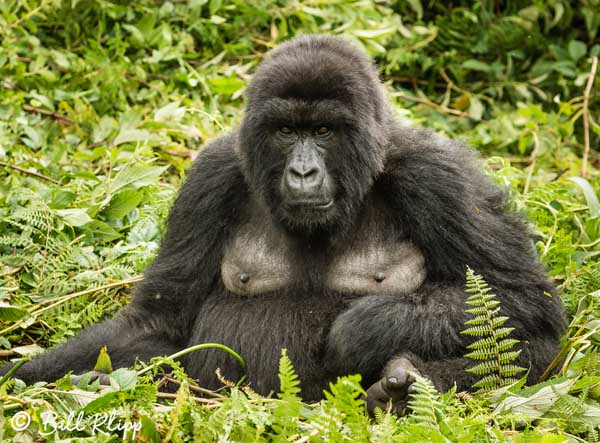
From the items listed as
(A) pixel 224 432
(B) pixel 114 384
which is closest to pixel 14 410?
(B) pixel 114 384

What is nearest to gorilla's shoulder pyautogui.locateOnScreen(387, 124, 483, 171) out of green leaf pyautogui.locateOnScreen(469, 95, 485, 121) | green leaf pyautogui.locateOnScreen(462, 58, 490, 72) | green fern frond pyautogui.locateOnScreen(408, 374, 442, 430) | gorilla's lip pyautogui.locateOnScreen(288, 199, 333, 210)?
gorilla's lip pyautogui.locateOnScreen(288, 199, 333, 210)

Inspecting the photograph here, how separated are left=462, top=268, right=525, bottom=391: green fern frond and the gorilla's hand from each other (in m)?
0.30

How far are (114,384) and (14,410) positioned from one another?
1.30 feet

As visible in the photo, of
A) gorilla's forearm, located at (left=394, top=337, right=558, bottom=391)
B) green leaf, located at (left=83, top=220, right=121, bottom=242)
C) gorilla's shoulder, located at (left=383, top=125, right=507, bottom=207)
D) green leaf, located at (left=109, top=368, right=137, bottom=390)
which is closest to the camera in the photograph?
green leaf, located at (left=109, top=368, right=137, bottom=390)

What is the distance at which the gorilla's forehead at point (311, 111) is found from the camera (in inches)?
187

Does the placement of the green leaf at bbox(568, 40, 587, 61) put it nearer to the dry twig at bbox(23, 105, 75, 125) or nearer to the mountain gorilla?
the mountain gorilla

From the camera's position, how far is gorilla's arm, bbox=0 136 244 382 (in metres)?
5.22

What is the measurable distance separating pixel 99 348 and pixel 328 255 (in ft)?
4.05

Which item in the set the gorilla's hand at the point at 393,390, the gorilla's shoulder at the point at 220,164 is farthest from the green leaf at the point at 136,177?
the gorilla's hand at the point at 393,390

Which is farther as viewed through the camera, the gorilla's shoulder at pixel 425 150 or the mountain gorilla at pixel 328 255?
the gorilla's shoulder at pixel 425 150

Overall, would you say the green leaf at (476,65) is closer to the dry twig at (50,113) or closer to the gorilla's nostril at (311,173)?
the dry twig at (50,113)

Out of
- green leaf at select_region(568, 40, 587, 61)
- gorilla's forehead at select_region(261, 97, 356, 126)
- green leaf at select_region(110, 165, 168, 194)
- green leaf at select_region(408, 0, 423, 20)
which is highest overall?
gorilla's forehead at select_region(261, 97, 356, 126)

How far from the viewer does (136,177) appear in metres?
6.36

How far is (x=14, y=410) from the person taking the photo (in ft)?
13.2
